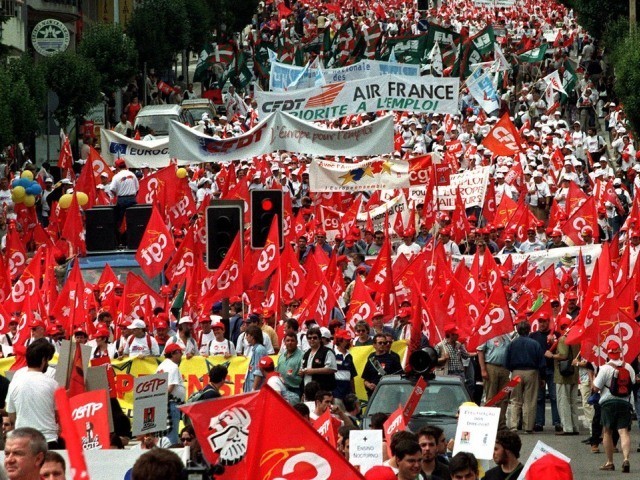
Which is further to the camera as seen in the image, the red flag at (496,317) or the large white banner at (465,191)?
the large white banner at (465,191)

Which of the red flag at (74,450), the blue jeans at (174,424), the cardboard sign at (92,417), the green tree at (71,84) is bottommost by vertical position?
the green tree at (71,84)

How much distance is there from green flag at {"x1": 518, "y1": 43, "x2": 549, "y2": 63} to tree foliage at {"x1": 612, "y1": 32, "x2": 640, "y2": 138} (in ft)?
19.6

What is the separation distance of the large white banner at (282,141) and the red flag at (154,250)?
4.37 feet

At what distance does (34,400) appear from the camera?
13.1 metres

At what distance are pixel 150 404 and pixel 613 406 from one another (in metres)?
6.74

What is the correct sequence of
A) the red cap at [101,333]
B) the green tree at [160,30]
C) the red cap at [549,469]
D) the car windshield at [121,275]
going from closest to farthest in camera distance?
the red cap at [549,469] → the red cap at [101,333] → the car windshield at [121,275] → the green tree at [160,30]

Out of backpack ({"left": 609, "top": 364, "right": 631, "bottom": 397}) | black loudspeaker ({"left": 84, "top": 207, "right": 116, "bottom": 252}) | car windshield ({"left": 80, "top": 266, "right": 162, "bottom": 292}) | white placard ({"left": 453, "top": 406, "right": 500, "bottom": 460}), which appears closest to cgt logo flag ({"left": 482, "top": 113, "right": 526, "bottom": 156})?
black loudspeaker ({"left": 84, "top": 207, "right": 116, "bottom": 252})

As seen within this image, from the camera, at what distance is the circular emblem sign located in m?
48.3

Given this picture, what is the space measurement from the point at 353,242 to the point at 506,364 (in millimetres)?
7499

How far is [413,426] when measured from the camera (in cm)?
1706

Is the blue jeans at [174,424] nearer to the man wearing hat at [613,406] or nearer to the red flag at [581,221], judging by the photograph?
the man wearing hat at [613,406]

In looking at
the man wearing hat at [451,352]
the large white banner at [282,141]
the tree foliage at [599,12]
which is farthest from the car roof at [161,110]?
the man wearing hat at [451,352]

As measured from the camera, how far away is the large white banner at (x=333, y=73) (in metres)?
30.6

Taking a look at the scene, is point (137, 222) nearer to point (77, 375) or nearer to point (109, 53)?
point (77, 375)
